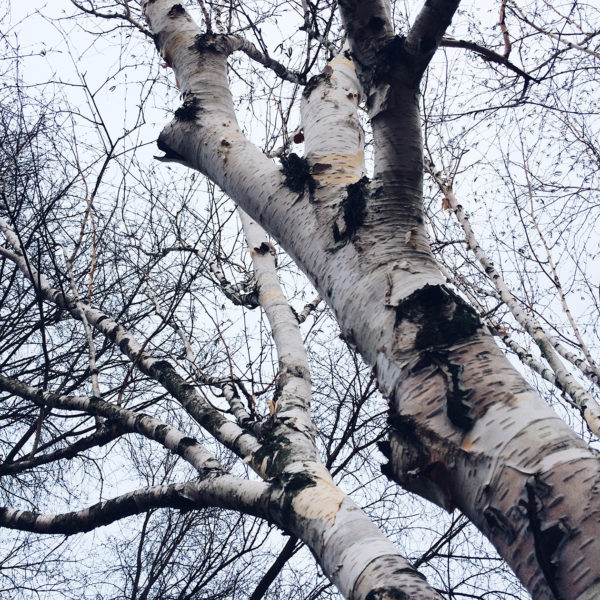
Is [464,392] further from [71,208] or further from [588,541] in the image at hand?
[71,208]

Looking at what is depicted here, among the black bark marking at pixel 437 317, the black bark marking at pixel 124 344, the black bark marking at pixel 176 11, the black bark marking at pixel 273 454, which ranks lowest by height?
the black bark marking at pixel 437 317

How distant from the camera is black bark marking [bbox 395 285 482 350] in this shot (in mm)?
979

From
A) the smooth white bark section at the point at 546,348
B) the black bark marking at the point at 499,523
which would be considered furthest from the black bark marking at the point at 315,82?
the smooth white bark section at the point at 546,348

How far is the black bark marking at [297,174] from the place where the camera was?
147 cm

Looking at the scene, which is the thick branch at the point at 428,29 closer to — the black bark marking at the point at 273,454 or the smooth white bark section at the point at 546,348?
the black bark marking at the point at 273,454

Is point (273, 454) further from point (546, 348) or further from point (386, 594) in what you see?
point (546, 348)

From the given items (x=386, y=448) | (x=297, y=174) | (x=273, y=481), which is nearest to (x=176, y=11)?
(x=297, y=174)

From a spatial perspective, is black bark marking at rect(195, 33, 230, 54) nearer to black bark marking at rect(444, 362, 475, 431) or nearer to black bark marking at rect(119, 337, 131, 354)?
black bark marking at rect(119, 337, 131, 354)

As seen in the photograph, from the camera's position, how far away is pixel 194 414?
2314mm

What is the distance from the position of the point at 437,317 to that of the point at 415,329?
5 centimetres

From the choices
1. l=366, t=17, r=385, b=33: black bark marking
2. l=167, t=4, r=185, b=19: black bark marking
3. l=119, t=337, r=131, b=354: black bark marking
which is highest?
Result: l=167, t=4, r=185, b=19: black bark marking

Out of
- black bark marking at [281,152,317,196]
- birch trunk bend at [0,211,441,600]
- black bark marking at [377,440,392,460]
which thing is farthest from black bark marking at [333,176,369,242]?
birch trunk bend at [0,211,441,600]

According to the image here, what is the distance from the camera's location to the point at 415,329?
3.31 feet

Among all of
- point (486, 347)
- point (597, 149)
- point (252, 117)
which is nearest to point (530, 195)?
point (597, 149)
